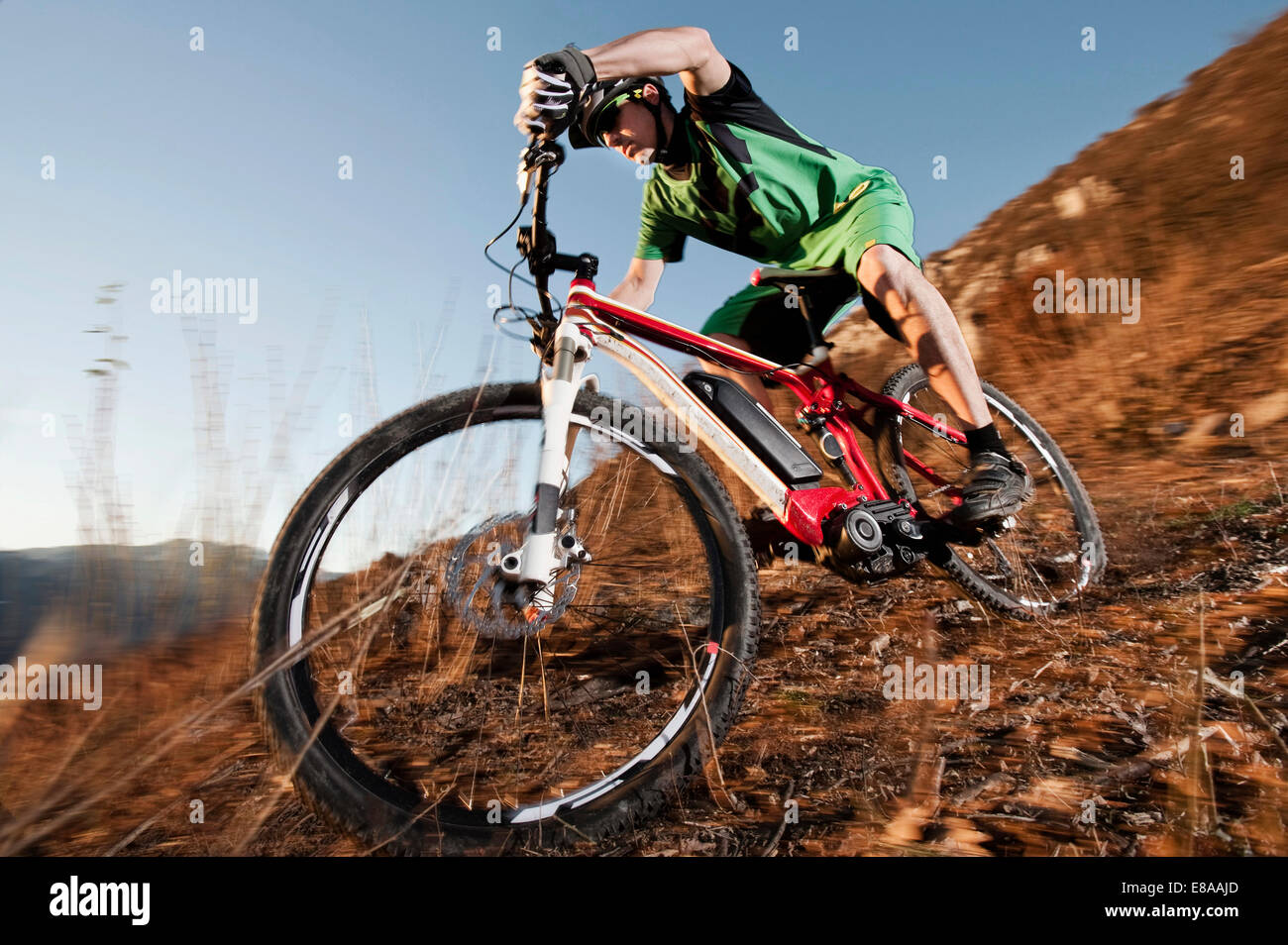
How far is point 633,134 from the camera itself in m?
2.20

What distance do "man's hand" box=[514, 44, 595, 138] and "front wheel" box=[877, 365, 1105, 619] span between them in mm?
1609

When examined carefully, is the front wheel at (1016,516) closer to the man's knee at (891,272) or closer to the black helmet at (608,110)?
the man's knee at (891,272)

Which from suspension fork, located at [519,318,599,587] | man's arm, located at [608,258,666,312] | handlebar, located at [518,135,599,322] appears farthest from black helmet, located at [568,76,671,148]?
suspension fork, located at [519,318,599,587]

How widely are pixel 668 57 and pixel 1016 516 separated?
2.18 meters

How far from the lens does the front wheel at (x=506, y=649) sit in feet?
4.69

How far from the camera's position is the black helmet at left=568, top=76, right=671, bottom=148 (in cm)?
196

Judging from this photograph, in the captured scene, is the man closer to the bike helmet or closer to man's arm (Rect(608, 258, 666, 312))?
the bike helmet

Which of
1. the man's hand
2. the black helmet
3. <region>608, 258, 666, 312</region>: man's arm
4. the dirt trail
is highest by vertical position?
the black helmet

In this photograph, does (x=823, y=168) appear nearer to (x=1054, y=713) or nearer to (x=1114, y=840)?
(x=1054, y=713)

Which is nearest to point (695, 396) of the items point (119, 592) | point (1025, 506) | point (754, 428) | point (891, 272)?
point (754, 428)

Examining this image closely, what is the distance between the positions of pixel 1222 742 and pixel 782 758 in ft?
3.45

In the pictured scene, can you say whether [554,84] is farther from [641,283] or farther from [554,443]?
[641,283]

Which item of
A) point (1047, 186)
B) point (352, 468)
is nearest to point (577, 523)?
point (352, 468)

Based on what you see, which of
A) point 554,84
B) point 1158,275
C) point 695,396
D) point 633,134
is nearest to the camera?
point 554,84
